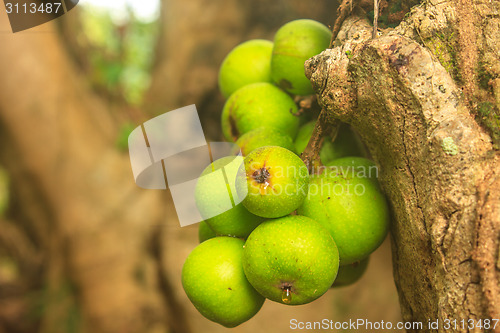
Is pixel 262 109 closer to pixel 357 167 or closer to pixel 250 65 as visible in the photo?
pixel 250 65

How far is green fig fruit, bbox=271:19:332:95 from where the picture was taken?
140cm

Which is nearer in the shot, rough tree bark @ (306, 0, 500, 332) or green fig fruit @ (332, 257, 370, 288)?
rough tree bark @ (306, 0, 500, 332)

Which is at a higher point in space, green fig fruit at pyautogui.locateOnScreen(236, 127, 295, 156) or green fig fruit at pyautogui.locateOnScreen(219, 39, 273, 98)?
green fig fruit at pyautogui.locateOnScreen(219, 39, 273, 98)

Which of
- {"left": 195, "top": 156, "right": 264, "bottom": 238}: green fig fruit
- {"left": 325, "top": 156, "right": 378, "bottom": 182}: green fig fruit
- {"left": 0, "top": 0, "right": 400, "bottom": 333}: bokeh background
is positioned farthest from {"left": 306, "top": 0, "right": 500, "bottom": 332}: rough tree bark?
{"left": 0, "top": 0, "right": 400, "bottom": 333}: bokeh background

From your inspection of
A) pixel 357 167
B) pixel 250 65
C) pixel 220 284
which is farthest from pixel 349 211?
pixel 250 65

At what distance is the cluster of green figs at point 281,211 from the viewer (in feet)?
3.62

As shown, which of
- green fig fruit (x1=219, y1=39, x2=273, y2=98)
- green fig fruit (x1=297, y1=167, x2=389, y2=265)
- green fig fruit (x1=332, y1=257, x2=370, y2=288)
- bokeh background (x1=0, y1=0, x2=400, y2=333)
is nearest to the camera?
green fig fruit (x1=297, y1=167, x2=389, y2=265)

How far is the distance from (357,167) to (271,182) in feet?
1.10

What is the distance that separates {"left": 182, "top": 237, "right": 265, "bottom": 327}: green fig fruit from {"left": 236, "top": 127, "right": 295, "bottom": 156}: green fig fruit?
1.03ft

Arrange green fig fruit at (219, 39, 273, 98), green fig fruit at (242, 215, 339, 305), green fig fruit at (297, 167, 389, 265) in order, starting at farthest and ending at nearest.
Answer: green fig fruit at (219, 39, 273, 98) → green fig fruit at (297, 167, 389, 265) → green fig fruit at (242, 215, 339, 305)

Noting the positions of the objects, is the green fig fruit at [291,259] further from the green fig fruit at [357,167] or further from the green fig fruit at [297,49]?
the green fig fruit at [297,49]

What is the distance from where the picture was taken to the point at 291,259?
1.08 metres

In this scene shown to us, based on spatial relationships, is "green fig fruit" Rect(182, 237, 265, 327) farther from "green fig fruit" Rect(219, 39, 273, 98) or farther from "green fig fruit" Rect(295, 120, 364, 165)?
"green fig fruit" Rect(219, 39, 273, 98)

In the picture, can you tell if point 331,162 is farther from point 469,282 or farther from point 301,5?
point 301,5
